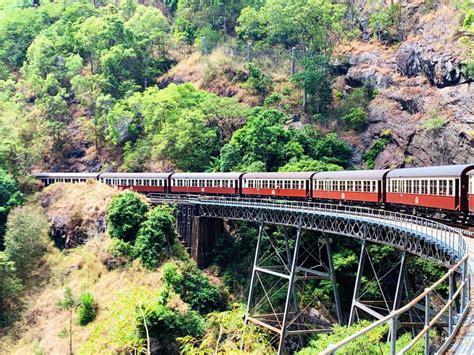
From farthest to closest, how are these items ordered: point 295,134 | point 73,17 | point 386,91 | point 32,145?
point 73,17, point 32,145, point 386,91, point 295,134

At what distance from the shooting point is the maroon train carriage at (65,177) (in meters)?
51.7

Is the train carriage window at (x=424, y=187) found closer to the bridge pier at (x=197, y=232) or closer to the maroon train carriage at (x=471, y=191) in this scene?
the maroon train carriage at (x=471, y=191)

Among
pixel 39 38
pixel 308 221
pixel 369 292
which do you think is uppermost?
pixel 39 38

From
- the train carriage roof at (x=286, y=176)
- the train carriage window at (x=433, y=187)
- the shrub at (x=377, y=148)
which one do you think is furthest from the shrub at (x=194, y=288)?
the shrub at (x=377, y=148)

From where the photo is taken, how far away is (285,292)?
35.0 m

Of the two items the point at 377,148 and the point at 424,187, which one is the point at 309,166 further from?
the point at 424,187

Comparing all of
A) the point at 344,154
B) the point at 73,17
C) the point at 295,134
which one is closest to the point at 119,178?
the point at 295,134

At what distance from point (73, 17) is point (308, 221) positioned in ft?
213

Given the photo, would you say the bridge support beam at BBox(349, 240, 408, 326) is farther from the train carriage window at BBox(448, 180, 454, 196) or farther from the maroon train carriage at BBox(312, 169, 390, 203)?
the train carriage window at BBox(448, 180, 454, 196)

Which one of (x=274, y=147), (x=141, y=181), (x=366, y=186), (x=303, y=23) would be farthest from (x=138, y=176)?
(x=303, y=23)

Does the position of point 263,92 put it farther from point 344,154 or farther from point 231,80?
point 344,154

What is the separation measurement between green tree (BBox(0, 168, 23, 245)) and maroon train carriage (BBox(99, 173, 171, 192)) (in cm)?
780

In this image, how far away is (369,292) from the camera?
3384 centimetres

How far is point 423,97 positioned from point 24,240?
117 feet
